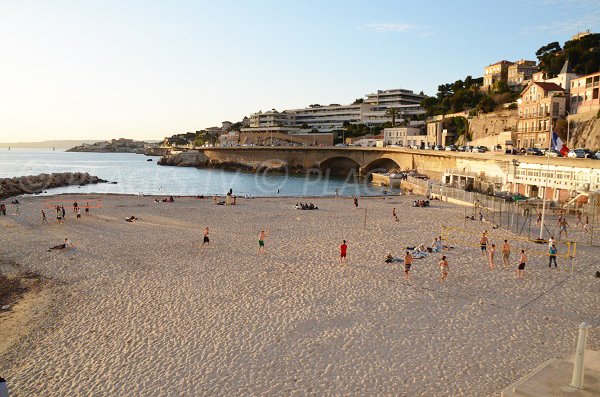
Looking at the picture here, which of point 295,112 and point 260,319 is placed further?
point 295,112

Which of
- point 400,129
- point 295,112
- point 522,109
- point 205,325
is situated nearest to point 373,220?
point 205,325

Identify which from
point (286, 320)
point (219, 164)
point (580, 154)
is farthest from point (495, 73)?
point (286, 320)

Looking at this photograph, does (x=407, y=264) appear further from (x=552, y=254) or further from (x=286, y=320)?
(x=552, y=254)

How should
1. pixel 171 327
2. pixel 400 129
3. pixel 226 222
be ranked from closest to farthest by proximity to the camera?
pixel 171 327
pixel 226 222
pixel 400 129

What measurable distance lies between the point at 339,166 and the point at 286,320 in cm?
8815

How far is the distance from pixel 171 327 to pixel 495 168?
1540 inches

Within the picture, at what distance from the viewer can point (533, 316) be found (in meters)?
13.8

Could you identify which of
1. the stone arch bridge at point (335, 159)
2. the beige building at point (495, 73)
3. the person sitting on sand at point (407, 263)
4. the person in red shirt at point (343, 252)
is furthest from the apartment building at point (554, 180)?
the beige building at point (495, 73)

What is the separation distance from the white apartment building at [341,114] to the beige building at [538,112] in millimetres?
77263

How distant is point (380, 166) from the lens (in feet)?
296

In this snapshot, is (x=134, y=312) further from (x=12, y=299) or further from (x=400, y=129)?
(x=400, y=129)

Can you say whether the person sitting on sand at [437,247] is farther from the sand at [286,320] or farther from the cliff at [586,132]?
the cliff at [586,132]

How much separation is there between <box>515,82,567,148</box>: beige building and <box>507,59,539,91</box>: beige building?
1551 inches

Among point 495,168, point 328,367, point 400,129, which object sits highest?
point 400,129
